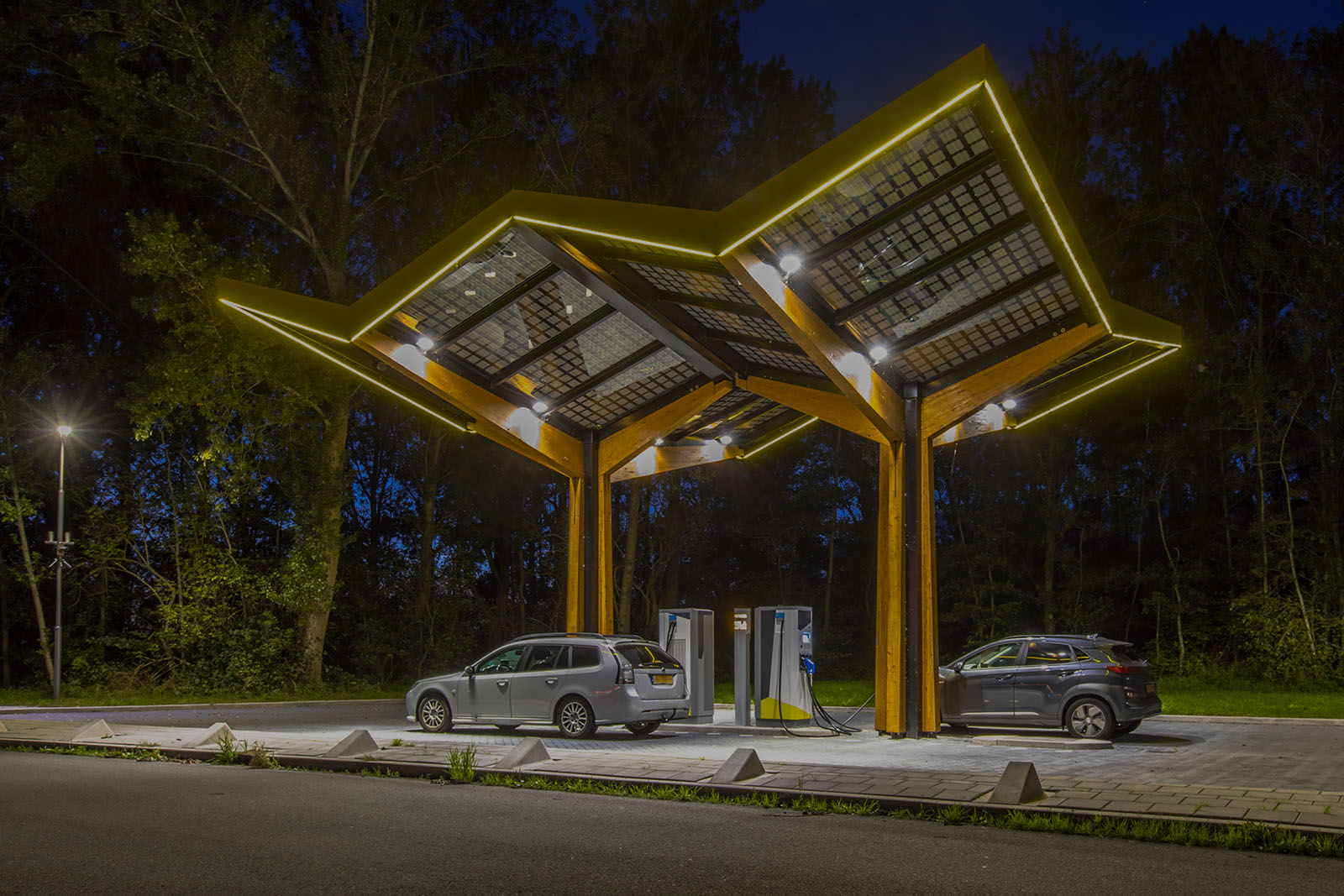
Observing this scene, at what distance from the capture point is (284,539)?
3416 cm

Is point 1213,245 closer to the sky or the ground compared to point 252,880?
closer to the sky

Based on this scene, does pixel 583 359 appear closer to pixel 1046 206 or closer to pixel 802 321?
pixel 802 321

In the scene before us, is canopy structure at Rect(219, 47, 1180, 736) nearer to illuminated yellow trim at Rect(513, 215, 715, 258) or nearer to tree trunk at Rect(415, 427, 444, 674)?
illuminated yellow trim at Rect(513, 215, 715, 258)

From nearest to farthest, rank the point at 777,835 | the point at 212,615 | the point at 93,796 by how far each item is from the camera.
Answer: the point at 777,835 < the point at 93,796 < the point at 212,615

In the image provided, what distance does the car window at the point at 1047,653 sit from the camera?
1520 centimetres

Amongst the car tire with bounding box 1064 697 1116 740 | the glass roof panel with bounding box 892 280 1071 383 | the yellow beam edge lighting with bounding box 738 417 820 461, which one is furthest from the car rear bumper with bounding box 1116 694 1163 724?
the yellow beam edge lighting with bounding box 738 417 820 461

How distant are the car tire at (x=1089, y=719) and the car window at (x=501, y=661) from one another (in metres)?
7.64

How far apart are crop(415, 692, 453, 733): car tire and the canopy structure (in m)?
3.21

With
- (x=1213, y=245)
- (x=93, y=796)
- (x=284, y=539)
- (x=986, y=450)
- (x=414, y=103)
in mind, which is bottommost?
(x=93, y=796)

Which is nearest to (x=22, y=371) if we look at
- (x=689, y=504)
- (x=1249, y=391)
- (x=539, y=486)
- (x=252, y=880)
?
(x=539, y=486)

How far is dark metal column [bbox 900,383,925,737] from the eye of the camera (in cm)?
1526

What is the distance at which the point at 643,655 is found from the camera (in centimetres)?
1563

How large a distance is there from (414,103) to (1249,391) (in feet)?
81.4

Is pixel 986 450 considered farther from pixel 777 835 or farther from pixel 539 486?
pixel 777 835
